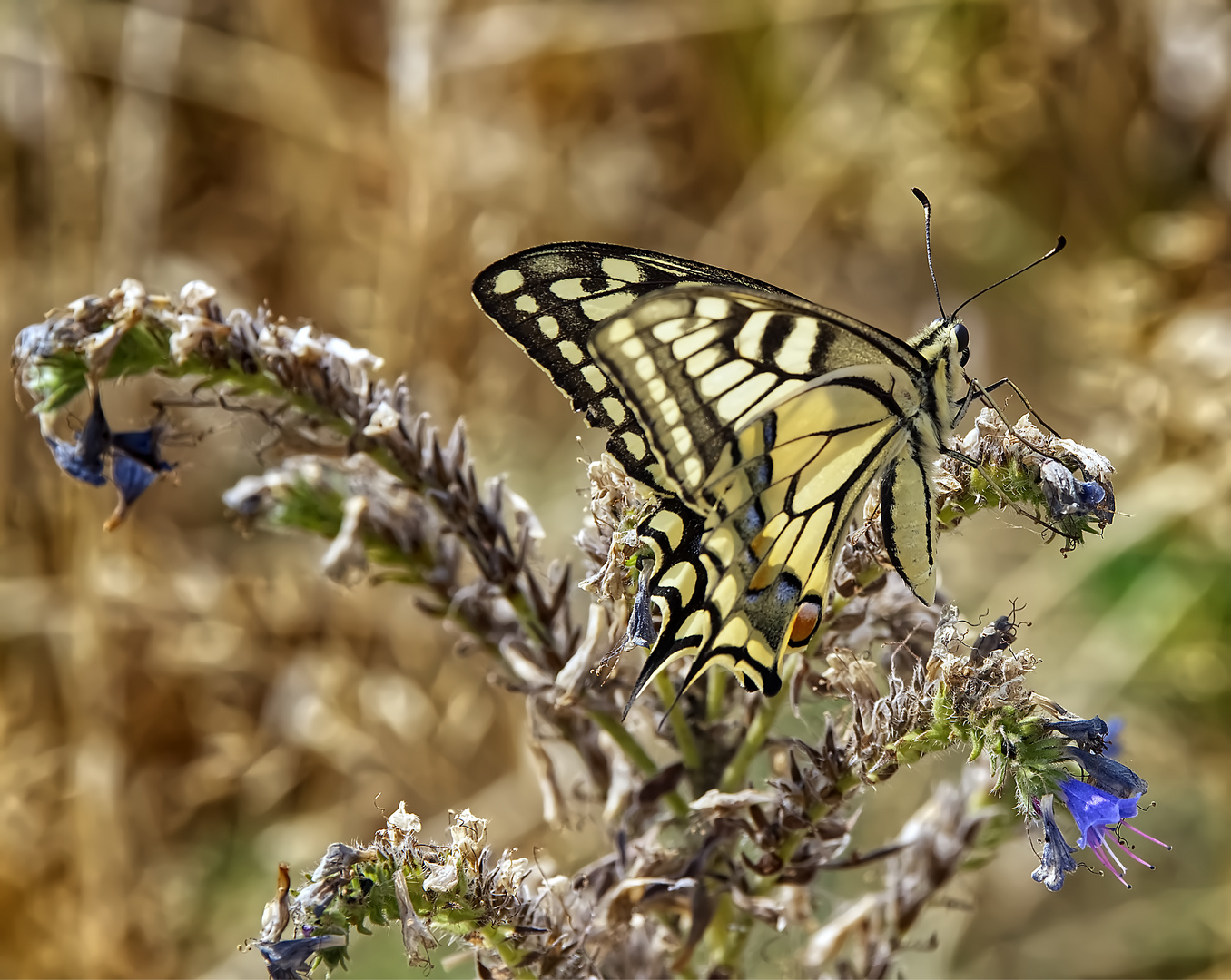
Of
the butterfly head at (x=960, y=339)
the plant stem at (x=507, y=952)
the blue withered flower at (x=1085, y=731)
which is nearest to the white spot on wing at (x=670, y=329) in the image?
the butterfly head at (x=960, y=339)

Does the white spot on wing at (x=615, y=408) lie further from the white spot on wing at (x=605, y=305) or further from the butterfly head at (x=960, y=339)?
the butterfly head at (x=960, y=339)

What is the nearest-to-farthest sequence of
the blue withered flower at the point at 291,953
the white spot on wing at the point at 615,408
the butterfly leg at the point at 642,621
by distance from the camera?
the blue withered flower at the point at 291,953 → the butterfly leg at the point at 642,621 → the white spot on wing at the point at 615,408

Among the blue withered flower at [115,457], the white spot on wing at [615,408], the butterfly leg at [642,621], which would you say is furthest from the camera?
the blue withered flower at [115,457]

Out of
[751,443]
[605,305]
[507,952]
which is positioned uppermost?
[605,305]

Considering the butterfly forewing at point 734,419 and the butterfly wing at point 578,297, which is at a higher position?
the butterfly wing at point 578,297

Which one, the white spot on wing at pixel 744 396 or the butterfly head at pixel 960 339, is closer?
the white spot on wing at pixel 744 396

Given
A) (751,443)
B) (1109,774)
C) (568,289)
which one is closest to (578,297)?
(568,289)

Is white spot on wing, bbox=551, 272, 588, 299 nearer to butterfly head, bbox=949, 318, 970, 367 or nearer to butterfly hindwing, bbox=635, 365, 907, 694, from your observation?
butterfly hindwing, bbox=635, 365, 907, 694

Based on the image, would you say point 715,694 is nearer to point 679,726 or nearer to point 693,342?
point 679,726
